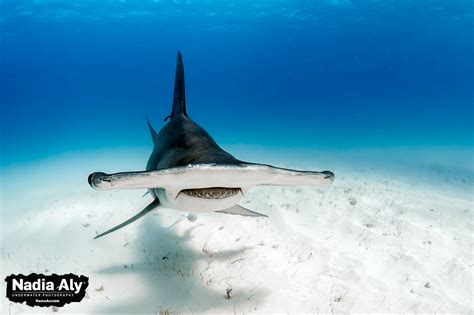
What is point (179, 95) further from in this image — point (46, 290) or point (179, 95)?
point (46, 290)

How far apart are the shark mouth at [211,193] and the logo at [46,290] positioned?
85.3 inches

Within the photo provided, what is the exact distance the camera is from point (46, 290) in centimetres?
347

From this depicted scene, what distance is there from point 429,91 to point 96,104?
474 feet

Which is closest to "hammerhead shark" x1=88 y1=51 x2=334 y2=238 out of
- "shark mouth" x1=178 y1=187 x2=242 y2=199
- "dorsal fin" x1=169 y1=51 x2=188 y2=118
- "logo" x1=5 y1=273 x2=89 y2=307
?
"shark mouth" x1=178 y1=187 x2=242 y2=199

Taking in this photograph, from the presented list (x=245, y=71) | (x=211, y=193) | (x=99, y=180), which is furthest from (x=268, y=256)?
(x=245, y=71)

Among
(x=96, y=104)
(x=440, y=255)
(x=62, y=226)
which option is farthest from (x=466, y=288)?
(x=96, y=104)

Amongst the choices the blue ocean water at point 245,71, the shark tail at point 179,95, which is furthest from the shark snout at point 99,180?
the blue ocean water at point 245,71

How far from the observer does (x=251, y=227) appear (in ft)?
18.6

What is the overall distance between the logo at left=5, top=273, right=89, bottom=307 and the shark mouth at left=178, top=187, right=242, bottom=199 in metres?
2.17

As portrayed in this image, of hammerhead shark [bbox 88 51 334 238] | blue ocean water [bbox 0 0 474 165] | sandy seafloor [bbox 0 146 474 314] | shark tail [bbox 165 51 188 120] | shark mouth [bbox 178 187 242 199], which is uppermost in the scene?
blue ocean water [bbox 0 0 474 165]

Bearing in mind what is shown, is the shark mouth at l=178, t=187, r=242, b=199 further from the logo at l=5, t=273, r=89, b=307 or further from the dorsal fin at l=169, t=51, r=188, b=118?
the dorsal fin at l=169, t=51, r=188, b=118

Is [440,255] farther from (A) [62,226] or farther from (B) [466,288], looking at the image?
(A) [62,226]

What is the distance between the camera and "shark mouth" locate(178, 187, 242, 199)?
2.51 metres

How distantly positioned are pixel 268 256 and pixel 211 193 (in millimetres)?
2435
